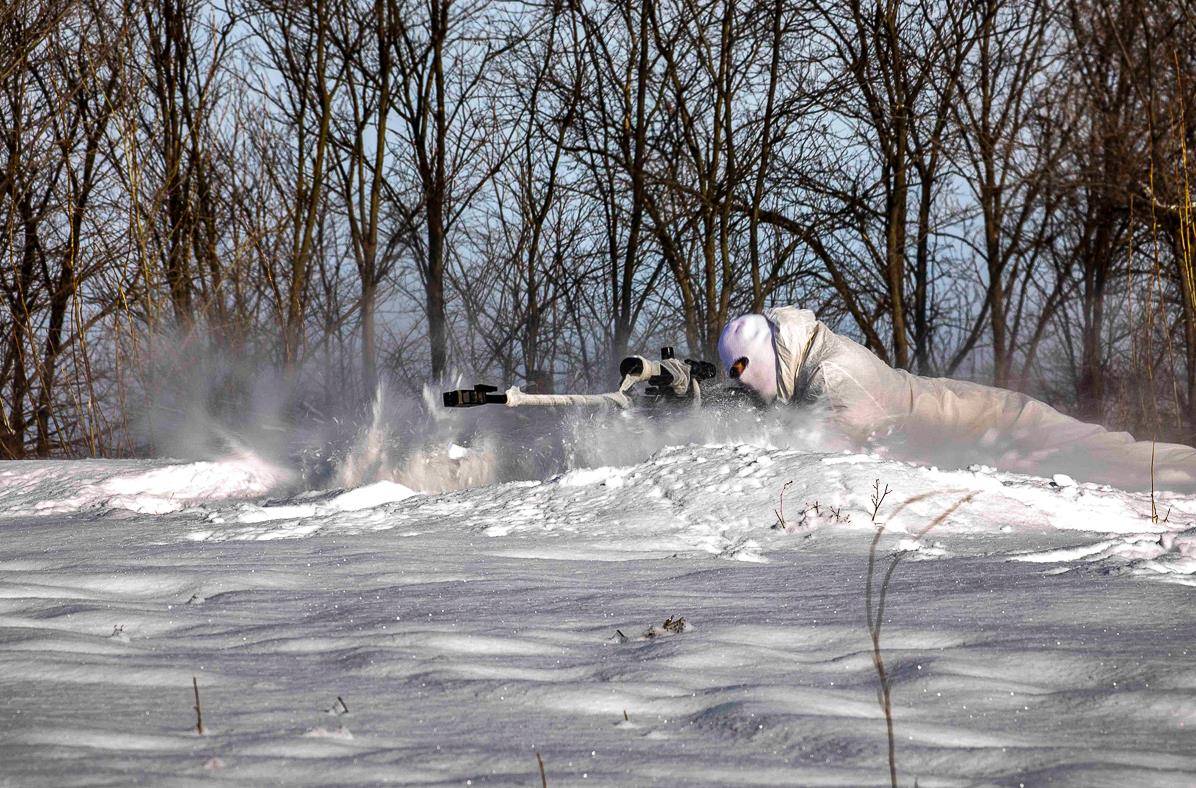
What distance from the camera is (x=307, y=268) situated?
12.1 m

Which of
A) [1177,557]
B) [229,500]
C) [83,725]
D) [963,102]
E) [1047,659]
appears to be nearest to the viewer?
[83,725]

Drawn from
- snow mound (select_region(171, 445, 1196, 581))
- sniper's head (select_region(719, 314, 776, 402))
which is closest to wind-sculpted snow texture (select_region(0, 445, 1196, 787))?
snow mound (select_region(171, 445, 1196, 581))

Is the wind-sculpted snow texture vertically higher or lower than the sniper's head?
lower

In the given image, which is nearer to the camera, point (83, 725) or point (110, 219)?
point (83, 725)

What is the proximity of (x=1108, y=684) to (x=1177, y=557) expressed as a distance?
1.33m

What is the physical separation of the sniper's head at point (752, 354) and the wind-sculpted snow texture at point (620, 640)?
1.43 m

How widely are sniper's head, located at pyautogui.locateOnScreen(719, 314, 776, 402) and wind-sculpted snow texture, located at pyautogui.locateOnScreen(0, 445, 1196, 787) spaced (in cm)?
143

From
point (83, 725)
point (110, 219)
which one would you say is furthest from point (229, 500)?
point (110, 219)

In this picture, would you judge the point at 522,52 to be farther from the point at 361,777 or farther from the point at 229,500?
the point at 361,777

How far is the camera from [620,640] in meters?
2.19

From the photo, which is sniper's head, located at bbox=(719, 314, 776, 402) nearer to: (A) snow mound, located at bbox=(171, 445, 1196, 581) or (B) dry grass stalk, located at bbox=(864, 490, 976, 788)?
(A) snow mound, located at bbox=(171, 445, 1196, 581)

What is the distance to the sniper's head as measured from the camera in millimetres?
5500

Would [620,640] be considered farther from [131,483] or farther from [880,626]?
[131,483]

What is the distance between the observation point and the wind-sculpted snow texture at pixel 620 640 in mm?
1474
